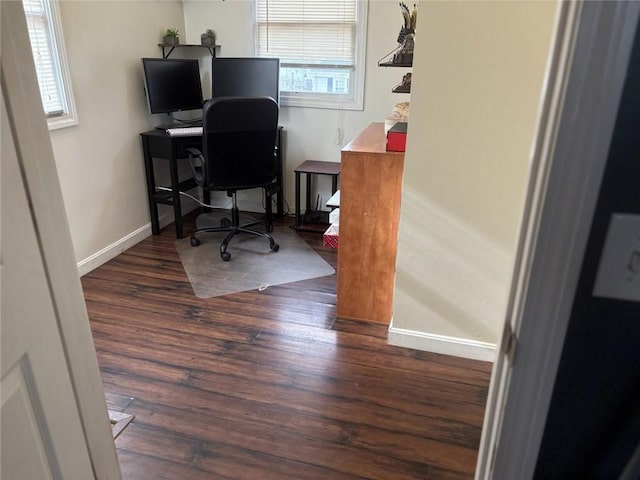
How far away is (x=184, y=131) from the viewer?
138 inches

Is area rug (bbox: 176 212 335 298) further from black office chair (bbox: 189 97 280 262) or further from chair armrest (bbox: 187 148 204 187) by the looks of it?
chair armrest (bbox: 187 148 204 187)

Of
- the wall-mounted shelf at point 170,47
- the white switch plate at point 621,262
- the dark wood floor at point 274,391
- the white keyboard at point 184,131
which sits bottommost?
the dark wood floor at point 274,391

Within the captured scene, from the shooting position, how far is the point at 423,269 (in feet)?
7.37

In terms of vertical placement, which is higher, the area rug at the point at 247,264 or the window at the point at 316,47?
the window at the point at 316,47

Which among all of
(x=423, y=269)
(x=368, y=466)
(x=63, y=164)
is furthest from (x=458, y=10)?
(x=63, y=164)

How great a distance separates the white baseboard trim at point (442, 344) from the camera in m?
2.30

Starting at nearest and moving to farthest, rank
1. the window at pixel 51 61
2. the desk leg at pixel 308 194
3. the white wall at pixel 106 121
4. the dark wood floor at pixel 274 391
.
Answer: the dark wood floor at pixel 274 391, the window at pixel 51 61, the white wall at pixel 106 121, the desk leg at pixel 308 194

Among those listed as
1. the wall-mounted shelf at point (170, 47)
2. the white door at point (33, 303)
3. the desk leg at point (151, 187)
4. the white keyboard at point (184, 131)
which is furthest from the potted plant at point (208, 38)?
the white door at point (33, 303)

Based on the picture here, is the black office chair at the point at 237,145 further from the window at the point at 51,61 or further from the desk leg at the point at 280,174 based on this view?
the window at the point at 51,61

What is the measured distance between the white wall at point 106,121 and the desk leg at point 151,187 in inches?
1.9

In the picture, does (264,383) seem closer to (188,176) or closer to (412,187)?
(412,187)

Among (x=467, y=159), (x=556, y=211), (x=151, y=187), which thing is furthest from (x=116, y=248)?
(x=556, y=211)

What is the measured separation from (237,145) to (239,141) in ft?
0.10

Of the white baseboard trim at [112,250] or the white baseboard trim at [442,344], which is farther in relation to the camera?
the white baseboard trim at [112,250]
